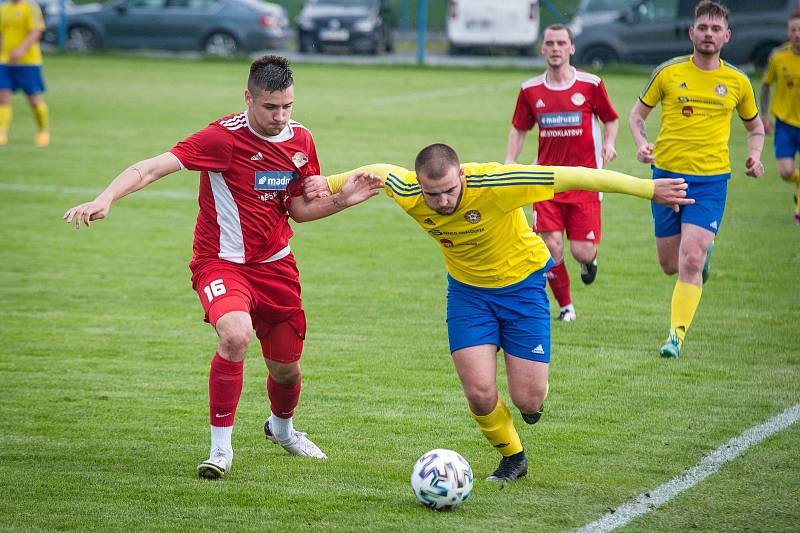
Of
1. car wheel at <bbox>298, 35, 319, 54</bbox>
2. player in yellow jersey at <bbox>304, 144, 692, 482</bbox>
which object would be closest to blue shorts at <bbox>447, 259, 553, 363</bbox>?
player in yellow jersey at <bbox>304, 144, 692, 482</bbox>

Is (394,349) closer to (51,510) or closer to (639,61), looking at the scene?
(51,510)

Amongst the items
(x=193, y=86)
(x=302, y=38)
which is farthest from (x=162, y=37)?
(x=193, y=86)

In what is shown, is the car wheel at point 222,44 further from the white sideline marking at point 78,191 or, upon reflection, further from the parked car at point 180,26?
the white sideline marking at point 78,191

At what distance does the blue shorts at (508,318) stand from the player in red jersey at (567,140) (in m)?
3.64

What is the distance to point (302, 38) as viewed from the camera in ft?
113

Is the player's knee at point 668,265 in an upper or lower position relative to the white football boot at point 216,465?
lower

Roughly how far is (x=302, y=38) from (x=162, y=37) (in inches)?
167

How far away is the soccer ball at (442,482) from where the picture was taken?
5574mm

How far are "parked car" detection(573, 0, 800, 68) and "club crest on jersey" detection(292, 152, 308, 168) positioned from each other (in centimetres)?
2253

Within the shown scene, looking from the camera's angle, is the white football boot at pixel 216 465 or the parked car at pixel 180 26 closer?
the white football boot at pixel 216 465

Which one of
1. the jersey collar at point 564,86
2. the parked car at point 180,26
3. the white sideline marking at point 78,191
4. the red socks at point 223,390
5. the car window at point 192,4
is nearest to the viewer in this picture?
the red socks at point 223,390

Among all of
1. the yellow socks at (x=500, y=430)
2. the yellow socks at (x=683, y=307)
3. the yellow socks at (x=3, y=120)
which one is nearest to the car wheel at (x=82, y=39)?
the yellow socks at (x=3, y=120)

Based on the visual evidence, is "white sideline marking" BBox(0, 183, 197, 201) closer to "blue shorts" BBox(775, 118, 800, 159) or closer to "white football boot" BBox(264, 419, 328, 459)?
"blue shorts" BBox(775, 118, 800, 159)

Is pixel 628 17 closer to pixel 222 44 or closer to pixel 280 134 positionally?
pixel 222 44
